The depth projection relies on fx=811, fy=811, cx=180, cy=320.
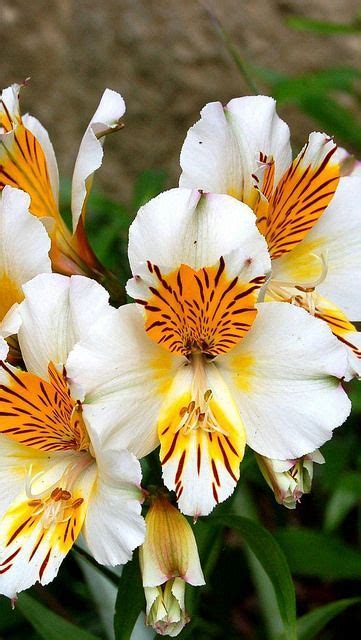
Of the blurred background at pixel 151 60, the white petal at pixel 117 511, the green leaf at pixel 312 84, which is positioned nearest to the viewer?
the white petal at pixel 117 511

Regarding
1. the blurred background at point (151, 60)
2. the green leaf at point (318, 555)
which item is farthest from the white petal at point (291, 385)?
the blurred background at point (151, 60)

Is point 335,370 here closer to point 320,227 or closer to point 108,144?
point 320,227

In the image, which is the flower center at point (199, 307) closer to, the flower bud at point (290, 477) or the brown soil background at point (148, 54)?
the flower bud at point (290, 477)

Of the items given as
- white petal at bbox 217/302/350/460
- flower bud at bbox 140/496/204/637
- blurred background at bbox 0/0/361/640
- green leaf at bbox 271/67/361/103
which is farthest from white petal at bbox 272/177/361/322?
blurred background at bbox 0/0/361/640

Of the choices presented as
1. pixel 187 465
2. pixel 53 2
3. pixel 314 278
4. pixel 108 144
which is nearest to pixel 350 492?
pixel 314 278

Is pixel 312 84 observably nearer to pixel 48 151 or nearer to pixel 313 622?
pixel 48 151

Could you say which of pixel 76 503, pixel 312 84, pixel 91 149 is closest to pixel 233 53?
pixel 312 84

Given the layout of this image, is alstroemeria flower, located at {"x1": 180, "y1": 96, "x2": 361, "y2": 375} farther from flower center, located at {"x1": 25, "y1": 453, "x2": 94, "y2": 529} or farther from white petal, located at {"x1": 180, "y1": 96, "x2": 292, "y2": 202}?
flower center, located at {"x1": 25, "y1": 453, "x2": 94, "y2": 529}
